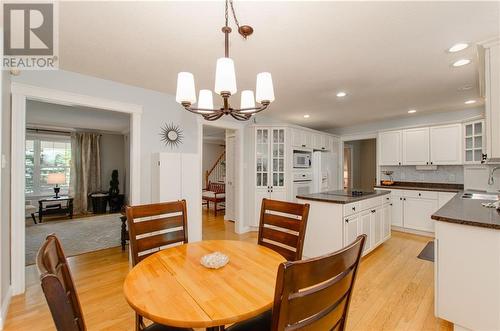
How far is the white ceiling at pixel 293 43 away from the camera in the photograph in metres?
1.57

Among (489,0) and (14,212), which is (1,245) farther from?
(489,0)

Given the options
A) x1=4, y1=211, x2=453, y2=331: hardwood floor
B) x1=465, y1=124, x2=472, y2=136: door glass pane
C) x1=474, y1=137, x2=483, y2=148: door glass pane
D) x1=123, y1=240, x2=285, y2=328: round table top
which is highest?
x1=465, y1=124, x2=472, y2=136: door glass pane

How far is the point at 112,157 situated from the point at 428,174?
27.2 ft

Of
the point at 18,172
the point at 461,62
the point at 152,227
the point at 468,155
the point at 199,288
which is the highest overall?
the point at 461,62

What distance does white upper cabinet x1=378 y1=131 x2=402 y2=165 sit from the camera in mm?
4707

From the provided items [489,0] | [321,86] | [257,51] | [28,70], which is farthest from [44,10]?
[489,0]

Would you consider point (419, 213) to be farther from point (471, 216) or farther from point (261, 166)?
point (261, 166)

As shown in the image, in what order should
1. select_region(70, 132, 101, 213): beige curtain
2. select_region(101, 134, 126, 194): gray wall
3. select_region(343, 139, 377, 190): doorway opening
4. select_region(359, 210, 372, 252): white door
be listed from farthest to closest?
select_region(343, 139, 377, 190): doorway opening < select_region(101, 134, 126, 194): gray wall < select_region(70, 132, 101, 213): beige curtain < select_region(359, 210, 372, 252): white door

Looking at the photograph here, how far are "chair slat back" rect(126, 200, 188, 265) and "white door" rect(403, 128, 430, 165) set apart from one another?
4677mm

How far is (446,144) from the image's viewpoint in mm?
4141

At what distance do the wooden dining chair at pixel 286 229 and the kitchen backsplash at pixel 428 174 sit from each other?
4.33 metres

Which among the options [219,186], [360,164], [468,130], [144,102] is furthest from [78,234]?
[360,164]

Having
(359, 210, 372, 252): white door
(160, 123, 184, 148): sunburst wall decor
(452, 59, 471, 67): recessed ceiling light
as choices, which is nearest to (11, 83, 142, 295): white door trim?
(160, 123, 184, 148): sunburst wall decor

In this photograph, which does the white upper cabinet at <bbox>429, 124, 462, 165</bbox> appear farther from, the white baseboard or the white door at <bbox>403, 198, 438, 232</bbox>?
the white baseboard
